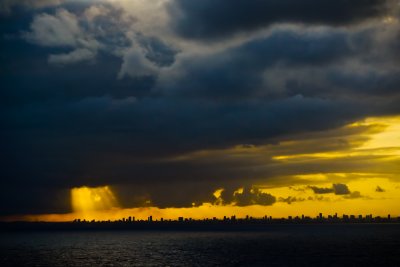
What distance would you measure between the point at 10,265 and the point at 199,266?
63.0 meters

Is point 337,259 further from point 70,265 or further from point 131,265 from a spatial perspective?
point 70,265

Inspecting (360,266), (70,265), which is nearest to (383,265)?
(360,266)

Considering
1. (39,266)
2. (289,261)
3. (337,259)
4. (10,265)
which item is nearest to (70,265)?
(39,266)

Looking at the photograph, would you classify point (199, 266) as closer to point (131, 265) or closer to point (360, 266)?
point (131, 265)

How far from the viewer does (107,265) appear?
159750 millimetres

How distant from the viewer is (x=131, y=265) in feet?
516

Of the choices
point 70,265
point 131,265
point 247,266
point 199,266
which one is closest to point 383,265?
point 247,266

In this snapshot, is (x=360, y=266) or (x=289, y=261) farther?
(x=289, y=261)

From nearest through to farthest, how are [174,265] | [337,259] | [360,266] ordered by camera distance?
[360,266], [174,265], [337,259]

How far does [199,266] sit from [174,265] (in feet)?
27.8

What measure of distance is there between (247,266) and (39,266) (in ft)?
221

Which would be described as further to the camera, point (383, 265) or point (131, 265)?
point (131, 265)

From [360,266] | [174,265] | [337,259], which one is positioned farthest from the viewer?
[337,259]

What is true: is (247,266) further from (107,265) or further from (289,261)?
(107,265)
